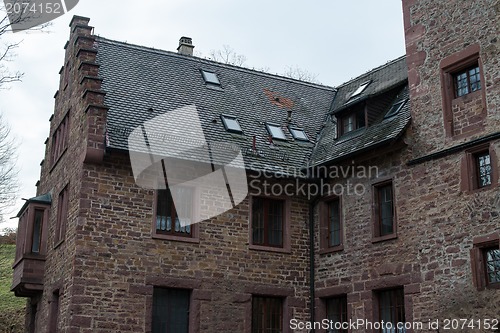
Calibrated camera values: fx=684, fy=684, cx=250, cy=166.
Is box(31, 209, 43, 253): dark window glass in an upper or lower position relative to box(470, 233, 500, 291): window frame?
upper

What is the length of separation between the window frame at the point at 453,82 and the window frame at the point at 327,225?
160 inches

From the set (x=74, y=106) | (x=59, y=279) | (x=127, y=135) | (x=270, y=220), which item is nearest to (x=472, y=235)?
(x=270, y=220)

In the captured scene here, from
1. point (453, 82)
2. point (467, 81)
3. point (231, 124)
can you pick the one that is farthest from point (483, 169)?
point (231, 124)

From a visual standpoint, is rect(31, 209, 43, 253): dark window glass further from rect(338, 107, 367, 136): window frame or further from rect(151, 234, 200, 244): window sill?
rect(338, 107, 367, 136): window frame

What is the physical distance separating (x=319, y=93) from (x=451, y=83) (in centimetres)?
913

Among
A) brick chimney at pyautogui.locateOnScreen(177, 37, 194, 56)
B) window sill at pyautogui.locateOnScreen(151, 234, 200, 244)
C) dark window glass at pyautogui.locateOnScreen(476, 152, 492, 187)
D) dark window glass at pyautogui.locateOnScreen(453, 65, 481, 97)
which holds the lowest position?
window sill at pyautogui.locateOnScreen(151, 234, 200, 244)

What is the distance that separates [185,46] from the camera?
2638 cm

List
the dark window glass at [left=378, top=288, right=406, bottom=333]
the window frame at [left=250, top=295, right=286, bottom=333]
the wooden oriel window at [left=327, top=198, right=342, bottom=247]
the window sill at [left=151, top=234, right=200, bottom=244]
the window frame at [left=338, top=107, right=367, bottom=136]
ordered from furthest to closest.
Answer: the window frame at [left=338, top=107, right=367, bottom=136] → the wooden oriel window at [left=327, top=198, right=342, bottom=247] → the window frame at [left=250, top=295, right=286, bottom=333] → the window sill at [left=151, top=234, right=200, bottom=244] → the dark window glass at [left=378, top=288, right=406, bottom=333]

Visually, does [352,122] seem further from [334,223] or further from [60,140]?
[60,140]

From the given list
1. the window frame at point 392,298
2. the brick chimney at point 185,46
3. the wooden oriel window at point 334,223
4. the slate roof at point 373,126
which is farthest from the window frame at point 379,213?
the brick chimney at point 185,46

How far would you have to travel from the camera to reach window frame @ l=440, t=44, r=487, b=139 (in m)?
16.0

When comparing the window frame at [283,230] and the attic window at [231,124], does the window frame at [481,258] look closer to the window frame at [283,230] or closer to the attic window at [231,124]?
the window frame at [283,230]

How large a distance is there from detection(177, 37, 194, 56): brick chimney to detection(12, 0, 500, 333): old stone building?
4377 millimetres

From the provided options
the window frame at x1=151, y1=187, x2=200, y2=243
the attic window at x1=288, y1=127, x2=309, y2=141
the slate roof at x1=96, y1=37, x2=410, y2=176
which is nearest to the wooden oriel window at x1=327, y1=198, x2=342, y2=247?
the slate roof at x1=96, y1=37, x2=410, y2=176
